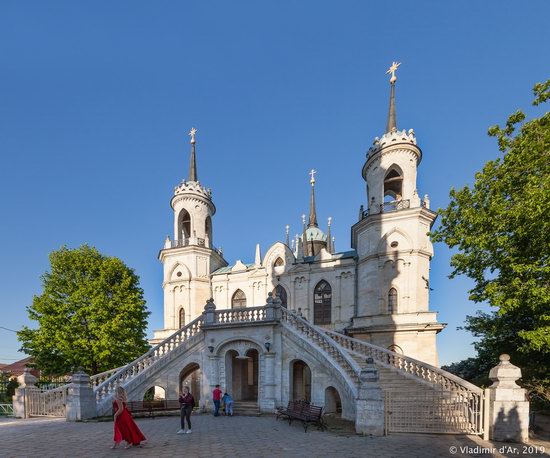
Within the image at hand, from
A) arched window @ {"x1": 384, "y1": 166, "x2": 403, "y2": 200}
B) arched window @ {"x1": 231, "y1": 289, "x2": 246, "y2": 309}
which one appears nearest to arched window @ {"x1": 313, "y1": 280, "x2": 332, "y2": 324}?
arched window @ {"x1": 231, "y1": 289, "x2": 246, "y2": 309}

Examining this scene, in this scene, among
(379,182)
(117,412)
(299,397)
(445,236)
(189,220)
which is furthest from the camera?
(189,220)

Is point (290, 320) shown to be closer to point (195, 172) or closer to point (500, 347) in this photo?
point (500, 347)

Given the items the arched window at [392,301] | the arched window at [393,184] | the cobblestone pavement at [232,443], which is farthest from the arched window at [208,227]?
the cobblestone pavement at [232,443]

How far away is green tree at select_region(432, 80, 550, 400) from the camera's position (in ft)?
34.8

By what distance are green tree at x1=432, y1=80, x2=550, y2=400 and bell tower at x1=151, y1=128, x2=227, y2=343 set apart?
20.6 m

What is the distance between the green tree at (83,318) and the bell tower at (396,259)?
53.7 ft

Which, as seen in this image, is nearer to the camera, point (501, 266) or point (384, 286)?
point (501, 266)

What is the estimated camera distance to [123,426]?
29.2 feet

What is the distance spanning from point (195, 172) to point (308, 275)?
17.0 meters

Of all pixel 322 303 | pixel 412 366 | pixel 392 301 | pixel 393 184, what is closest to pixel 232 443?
pixel 412 366

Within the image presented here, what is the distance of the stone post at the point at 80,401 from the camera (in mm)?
13719

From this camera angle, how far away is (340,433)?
10.7 metres

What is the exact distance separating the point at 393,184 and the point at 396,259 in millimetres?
7722

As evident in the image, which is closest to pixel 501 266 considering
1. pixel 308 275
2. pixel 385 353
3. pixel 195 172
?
pixel 385 353
